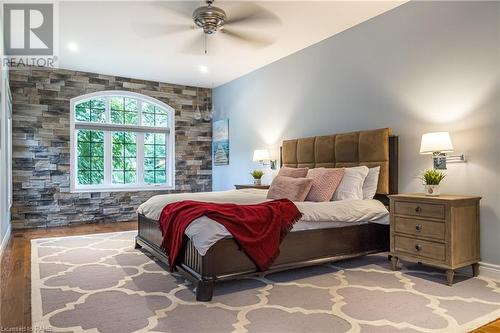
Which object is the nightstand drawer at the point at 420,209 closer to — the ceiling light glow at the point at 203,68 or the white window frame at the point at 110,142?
the ceiling light glow at the point at 203,68

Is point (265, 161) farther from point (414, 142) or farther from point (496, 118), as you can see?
point (496, 118)

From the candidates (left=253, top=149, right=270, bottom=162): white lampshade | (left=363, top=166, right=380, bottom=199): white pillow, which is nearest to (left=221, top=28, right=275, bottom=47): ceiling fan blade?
(left=253, top=149, right=270, bottom=162): white lampshade

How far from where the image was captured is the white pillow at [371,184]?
401 centimetres

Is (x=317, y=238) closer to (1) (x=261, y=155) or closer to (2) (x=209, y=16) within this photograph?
(2) (x=209, y=16)

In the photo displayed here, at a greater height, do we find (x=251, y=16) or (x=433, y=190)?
(x=251, y=16)

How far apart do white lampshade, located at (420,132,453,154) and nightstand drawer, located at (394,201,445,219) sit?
525mm

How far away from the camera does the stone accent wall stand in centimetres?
591

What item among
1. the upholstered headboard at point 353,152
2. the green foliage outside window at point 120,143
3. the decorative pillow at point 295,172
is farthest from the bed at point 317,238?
the green foliage outside window at point 120,143

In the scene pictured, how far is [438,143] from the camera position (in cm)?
323

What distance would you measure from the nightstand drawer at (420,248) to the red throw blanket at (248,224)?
3.44 ft

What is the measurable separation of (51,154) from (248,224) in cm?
485

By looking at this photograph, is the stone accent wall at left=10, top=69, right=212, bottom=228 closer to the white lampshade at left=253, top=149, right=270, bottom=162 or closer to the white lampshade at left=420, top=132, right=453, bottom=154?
the white lampshade at left=253, top=149, right=270, bottom=162

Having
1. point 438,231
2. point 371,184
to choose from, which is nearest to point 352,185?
point 371,184

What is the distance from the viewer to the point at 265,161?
241 inches
